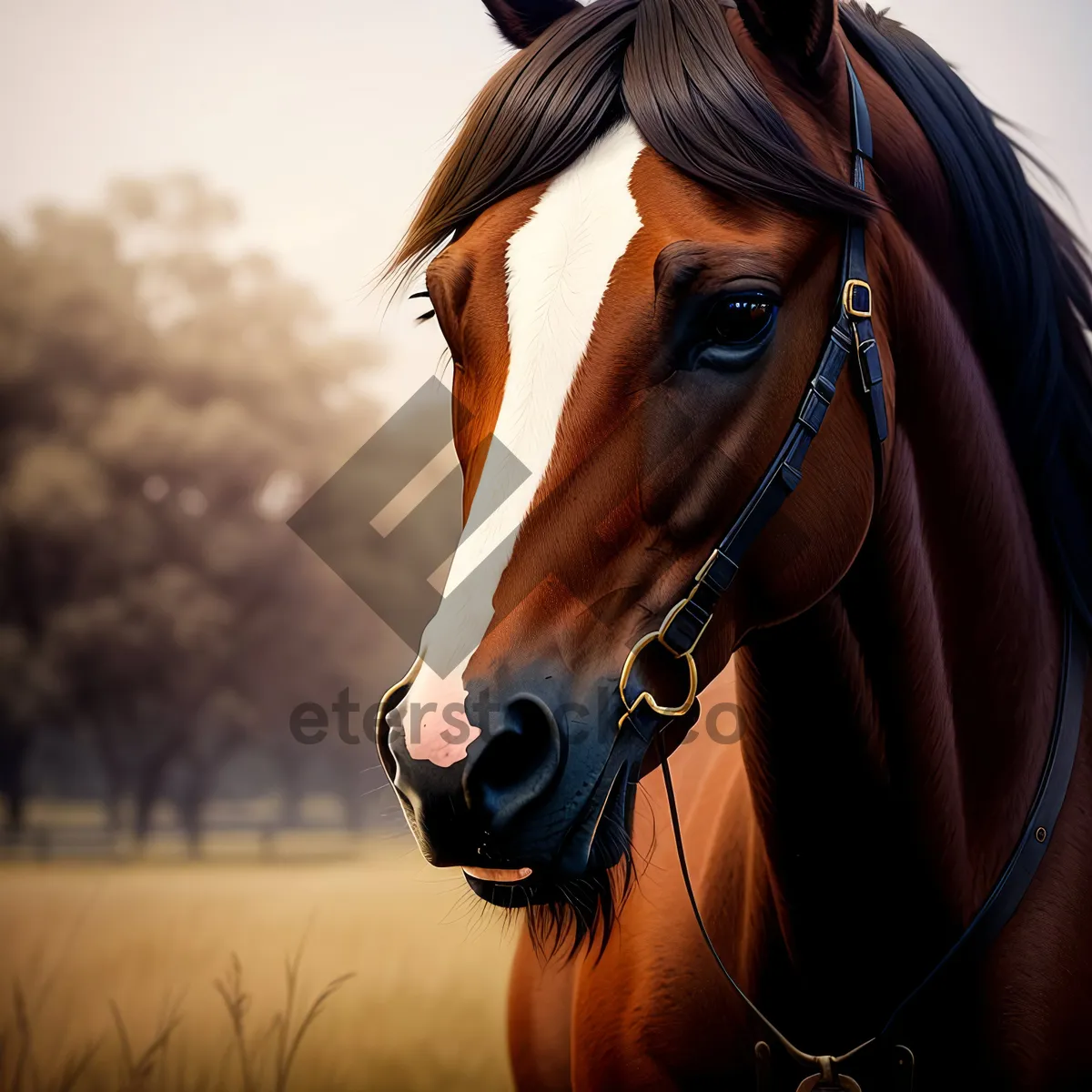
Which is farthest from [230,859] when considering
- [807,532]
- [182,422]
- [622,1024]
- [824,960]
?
[807,532]

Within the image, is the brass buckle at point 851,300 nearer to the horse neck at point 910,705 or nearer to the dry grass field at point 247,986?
the horse neck at point 910,705

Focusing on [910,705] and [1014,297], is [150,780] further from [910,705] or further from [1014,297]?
[1014,297]

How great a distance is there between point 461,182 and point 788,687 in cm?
68

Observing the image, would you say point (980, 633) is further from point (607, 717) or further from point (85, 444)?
point (85, 444)

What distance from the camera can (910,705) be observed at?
1.00m

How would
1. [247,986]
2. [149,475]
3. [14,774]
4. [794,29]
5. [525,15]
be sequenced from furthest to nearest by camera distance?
1. [149,475]
2. [14,774]
3. [247,986]
4. [525,15]
5. [794,29]

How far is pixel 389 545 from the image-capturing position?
16.3 ft

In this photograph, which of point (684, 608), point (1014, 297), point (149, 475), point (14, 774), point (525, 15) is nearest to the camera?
point (684, 608)

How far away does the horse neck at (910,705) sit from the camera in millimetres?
989

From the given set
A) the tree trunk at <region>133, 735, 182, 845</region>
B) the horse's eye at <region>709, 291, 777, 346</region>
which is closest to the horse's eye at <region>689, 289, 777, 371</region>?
the horse's eye at <region>709, 291, 777, 346</region>

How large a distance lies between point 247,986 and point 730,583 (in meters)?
2.35

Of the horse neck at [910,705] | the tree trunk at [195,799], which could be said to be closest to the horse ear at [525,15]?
the horse neck at [910,705]

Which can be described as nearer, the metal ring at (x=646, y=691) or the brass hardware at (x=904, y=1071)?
the metal ring at (x=646, y=691)

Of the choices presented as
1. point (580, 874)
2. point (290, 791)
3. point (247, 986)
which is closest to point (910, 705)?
point (580, 874)
